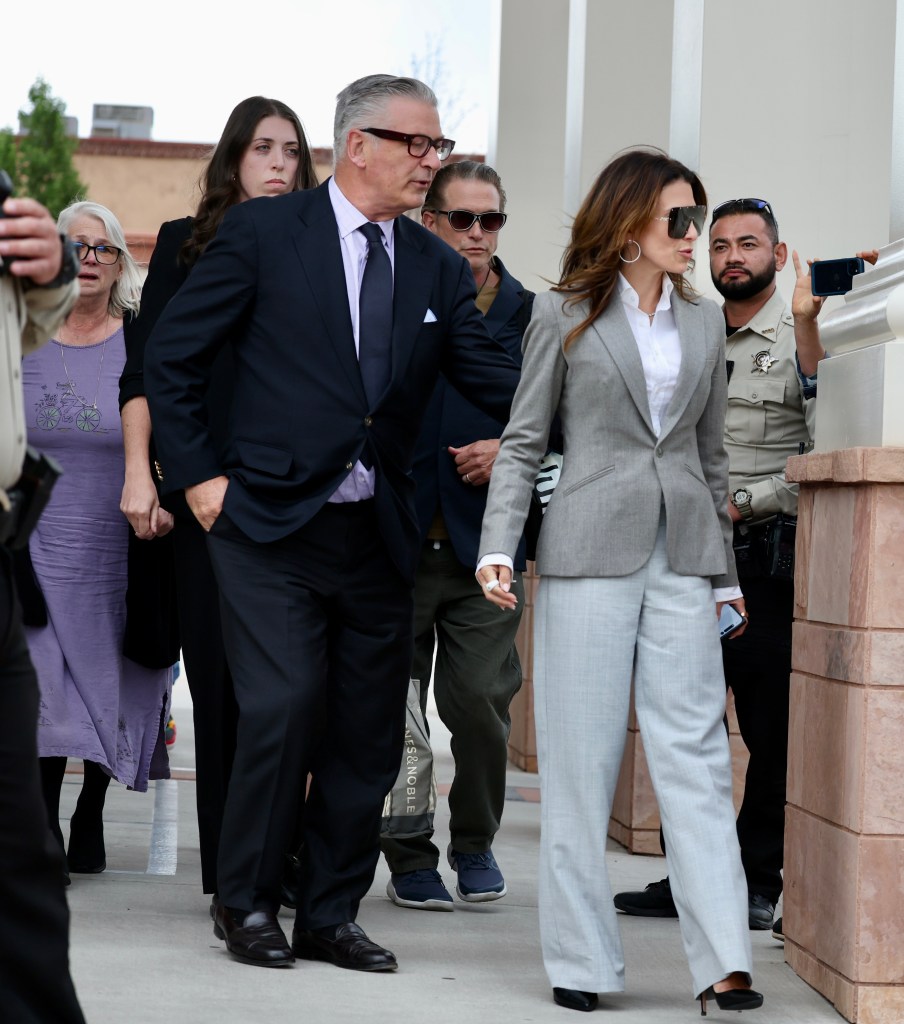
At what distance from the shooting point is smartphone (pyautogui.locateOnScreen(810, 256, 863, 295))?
471 centimetres

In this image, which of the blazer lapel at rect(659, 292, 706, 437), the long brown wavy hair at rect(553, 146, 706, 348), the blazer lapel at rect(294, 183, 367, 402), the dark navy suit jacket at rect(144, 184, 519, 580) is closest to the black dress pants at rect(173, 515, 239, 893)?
the dark navy suit jacket at rect(144, 184, 519, 580)

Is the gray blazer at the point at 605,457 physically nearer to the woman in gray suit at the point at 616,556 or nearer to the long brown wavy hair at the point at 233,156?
the woman in gray suit at the point at 616,556

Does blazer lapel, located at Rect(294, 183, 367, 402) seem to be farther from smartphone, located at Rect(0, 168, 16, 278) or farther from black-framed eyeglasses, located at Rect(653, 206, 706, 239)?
smartphone, located at Rect(0, 168, 16, 278)

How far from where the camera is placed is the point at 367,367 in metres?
4.37

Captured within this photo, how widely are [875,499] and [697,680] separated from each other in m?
0.58

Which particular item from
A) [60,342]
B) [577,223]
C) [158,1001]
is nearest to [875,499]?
[577,223]

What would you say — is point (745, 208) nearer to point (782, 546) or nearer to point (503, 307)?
point (503, 307)

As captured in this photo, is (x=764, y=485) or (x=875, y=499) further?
(x=764, y=485)

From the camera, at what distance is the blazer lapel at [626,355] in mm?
4133

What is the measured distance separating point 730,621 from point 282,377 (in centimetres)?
124

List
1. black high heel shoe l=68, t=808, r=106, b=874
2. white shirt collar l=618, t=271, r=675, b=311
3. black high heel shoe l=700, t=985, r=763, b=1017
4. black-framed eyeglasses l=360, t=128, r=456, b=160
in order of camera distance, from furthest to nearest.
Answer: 1. black high heel shoe l=68, t=808, r=106, b=874
2. black-framed eyeglasses l=360, t=128, r=456, b=160
3. white shirt collar l=618, t=271, r=675, b=311
4. black high heel shoe l=700, t=985, r=763, b=1017

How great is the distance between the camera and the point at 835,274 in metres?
4.73

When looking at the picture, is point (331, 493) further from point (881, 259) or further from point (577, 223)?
point (881, 259)

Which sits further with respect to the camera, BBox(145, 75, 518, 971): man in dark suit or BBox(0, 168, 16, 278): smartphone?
BBox(145, 75, 518, 971): man in dark suit
